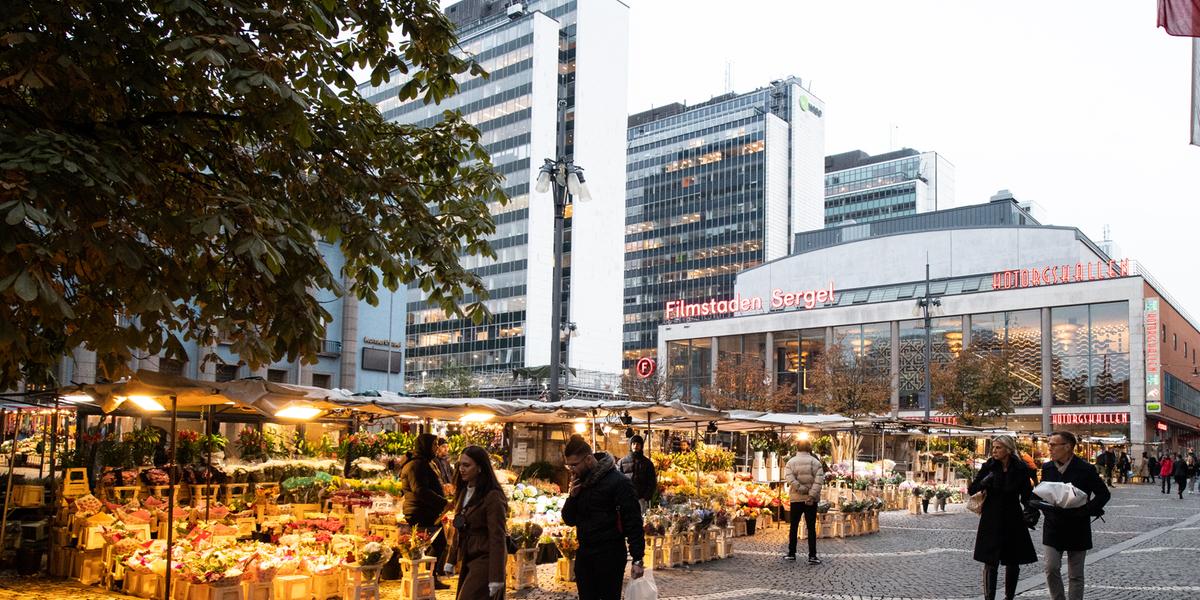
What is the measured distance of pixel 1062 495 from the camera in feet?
30.4

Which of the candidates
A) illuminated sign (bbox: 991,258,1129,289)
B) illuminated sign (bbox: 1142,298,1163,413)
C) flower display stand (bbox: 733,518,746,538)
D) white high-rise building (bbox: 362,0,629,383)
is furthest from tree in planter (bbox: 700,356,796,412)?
flower display stand (bbox: 733,518,746,538)

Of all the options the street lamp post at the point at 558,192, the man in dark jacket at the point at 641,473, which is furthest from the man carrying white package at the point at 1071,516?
the street lamp post at the point at 558,192

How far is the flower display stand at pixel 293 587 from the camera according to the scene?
10.4m

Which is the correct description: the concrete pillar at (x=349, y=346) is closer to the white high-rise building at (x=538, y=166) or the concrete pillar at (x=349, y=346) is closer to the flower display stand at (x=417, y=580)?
the flower display stand at (x=417, y=580)

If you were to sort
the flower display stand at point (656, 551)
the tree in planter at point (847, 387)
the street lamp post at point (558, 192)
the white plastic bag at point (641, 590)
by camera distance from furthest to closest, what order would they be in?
1. the tree in planter at point (847, 387)
2. the street lamp post at point (558, 192)
3. the flower display stand at point (656, 551)
4. the white plastic bag at point (641, 590)

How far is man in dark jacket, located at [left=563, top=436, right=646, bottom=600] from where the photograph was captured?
732 cm

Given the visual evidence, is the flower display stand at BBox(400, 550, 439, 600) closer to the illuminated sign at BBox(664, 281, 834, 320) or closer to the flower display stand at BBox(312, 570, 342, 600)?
the flower display stand at BBox(312, 570, 342, 600)

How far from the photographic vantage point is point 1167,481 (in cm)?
4266

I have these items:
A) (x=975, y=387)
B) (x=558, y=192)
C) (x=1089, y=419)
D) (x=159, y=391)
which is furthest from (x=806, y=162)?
(x=159, y=391)

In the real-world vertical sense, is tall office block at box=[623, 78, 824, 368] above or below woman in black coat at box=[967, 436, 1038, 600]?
above

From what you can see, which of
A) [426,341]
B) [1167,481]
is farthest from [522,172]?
[1167,481]

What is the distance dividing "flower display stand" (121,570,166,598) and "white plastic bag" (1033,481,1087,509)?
9223 mm

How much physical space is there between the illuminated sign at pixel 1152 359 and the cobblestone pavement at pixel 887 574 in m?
40.8

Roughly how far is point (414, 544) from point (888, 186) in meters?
161
